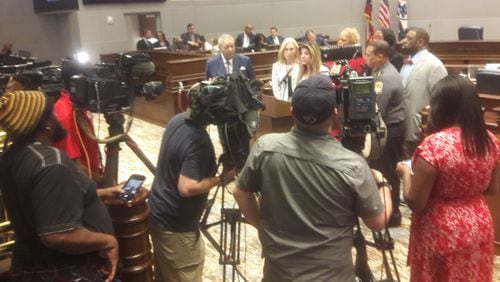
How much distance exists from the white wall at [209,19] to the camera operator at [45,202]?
37.2 feet

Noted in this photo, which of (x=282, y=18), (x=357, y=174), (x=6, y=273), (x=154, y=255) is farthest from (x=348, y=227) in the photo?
(x=282, y=18)

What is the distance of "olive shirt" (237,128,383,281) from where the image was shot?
1.85 m

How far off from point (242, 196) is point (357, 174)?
46cm

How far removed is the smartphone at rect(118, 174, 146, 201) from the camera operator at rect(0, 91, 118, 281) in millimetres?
344

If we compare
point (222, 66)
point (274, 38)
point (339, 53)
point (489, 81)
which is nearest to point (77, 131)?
point (339, 53)

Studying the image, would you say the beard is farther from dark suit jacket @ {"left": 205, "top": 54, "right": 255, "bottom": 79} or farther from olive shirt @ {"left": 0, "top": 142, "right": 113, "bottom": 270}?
dark suit jacket @ {"left": 205, "top": 54, "right": 255, "bottom": 79}

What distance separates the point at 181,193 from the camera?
7.74 feet

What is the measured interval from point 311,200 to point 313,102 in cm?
34

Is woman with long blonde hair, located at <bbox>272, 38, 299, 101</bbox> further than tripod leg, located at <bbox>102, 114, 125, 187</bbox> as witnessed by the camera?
Yes

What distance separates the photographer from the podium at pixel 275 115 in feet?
18.2

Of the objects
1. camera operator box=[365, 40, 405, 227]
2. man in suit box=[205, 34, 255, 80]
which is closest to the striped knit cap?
camera operator box=[365, 40, 405, 227]

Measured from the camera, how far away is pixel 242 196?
2059 mm

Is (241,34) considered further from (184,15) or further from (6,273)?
(6,273)

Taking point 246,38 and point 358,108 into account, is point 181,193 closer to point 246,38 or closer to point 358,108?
point 358,108
